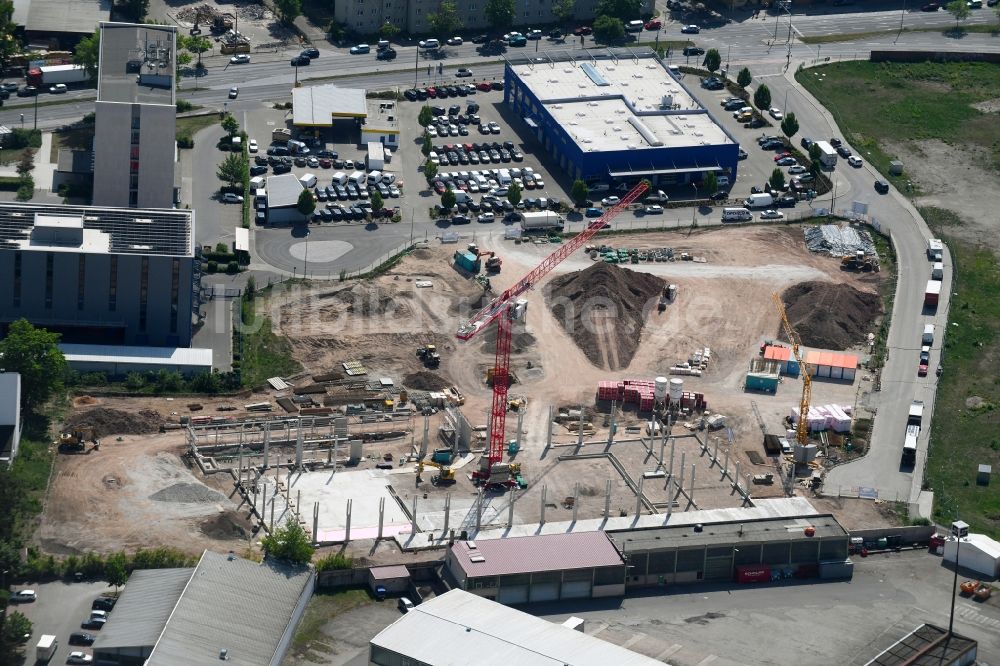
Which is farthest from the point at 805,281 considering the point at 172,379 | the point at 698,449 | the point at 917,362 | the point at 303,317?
the point at 172,379

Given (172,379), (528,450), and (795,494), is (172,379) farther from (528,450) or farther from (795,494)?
(795,494)

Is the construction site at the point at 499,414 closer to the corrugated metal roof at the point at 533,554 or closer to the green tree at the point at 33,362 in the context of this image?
the green tree at the point at 33,362

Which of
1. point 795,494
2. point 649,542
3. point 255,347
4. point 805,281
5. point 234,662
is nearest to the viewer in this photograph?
point 234,662

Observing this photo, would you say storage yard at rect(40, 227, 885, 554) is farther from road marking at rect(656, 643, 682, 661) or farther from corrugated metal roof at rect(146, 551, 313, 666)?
road marking at rect(656, 643, 682, 661)

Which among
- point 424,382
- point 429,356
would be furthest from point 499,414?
point 429,356

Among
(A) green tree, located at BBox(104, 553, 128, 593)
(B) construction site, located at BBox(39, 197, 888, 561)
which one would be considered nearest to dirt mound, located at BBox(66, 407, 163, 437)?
(B) construction site, located at BBox(39, 197, 888, 561)

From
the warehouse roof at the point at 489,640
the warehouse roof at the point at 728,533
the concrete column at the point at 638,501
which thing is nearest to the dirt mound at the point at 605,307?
the concrete column at the point at 638,501

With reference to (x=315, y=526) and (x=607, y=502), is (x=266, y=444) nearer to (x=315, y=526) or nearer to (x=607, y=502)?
(x=315, y=526)
